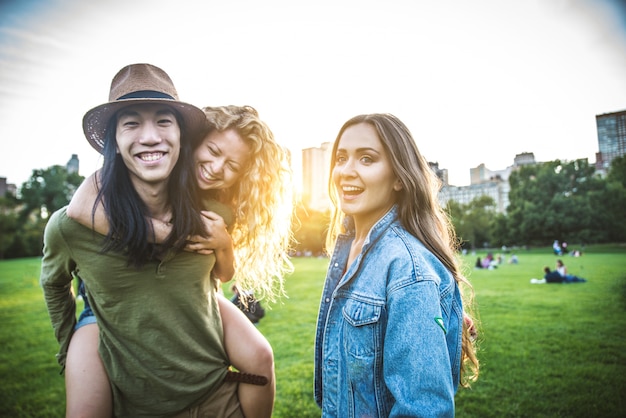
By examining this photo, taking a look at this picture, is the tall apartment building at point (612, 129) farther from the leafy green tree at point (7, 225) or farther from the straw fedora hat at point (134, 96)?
the leafy green tree at point (7, 225)

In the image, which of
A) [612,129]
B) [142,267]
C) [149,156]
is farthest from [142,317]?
[612,129]

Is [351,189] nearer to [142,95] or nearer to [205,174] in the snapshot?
[205,174]

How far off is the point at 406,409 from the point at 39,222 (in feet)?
212

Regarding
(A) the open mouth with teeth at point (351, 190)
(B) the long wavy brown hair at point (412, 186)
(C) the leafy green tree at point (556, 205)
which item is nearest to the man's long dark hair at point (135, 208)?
(A) the open mouth with teeth at point (351, 190)

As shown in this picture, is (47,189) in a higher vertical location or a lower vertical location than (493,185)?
lower

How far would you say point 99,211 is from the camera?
209 centimetres

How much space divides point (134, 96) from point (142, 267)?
106cm

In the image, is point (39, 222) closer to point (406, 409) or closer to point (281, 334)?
point (281, 334)

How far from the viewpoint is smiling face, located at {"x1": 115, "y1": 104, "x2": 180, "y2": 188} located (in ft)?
7.18

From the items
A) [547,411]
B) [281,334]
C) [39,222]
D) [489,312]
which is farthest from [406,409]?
[39,222]

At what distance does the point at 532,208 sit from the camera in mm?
51219

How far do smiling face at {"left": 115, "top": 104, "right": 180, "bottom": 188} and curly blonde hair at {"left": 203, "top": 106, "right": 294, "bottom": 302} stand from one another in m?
0.50

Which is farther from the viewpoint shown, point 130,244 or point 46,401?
point 46,401

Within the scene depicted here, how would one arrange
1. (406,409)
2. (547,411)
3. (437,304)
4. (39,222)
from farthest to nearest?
1. (39,222)
2. (547,411)
3. (437,304)
4. (406,409)
